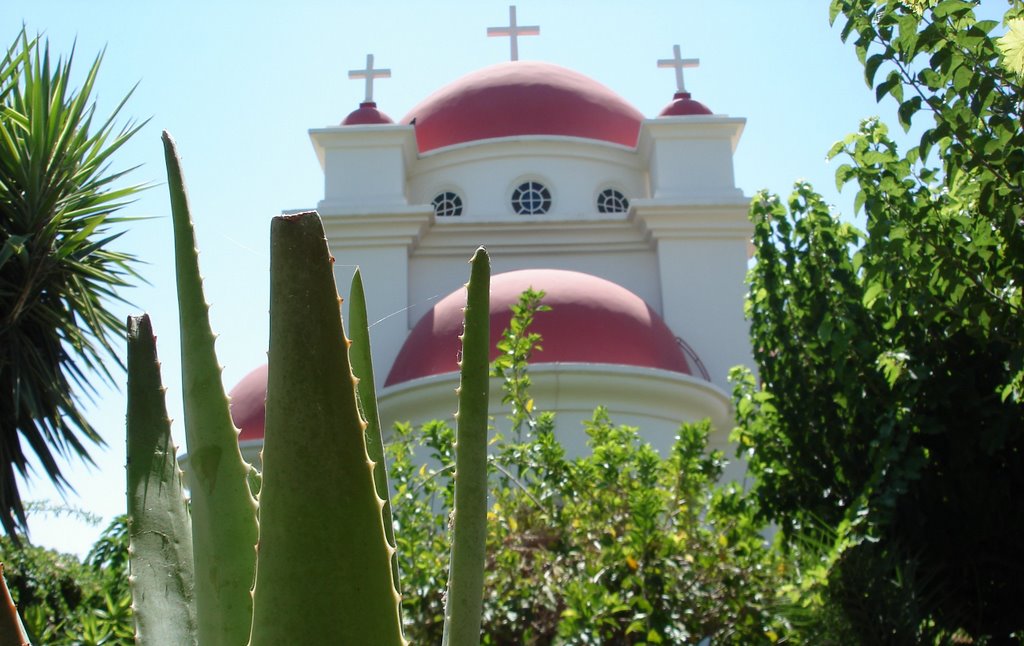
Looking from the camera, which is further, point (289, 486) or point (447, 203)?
point (447, 203)

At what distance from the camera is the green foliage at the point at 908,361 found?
4180 mm

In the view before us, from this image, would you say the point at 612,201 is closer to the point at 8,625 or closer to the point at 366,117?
the point at 366,117

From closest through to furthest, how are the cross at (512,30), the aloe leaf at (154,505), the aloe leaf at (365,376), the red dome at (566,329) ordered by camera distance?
the aloe leaf at (154,505)
the aloe leaf at (365,376)
the red dome at (566,329)
the cross at (512,30)

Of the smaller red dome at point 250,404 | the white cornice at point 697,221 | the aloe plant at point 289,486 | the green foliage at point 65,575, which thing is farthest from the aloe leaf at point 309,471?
the white cornice at point 697,221

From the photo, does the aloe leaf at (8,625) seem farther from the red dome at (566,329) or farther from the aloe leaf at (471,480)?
the red dome at (566,329)

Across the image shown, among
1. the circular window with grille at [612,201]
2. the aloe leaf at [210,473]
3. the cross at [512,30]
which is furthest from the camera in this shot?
the cross at [512,30]

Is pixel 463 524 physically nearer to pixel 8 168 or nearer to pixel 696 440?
pixel 696 440

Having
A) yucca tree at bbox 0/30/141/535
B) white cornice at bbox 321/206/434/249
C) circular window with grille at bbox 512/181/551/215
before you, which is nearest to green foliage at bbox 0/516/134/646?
yucca tree at bbox 0/30/141/535

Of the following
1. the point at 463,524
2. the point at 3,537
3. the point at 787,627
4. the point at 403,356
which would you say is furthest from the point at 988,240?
the point at 403,356

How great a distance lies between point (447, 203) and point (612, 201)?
304 centimetres

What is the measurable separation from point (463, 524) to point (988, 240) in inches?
155

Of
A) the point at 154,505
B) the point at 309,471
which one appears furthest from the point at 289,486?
the point at 154,505

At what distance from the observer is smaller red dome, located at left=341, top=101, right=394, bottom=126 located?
19109mm

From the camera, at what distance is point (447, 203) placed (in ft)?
62.2
